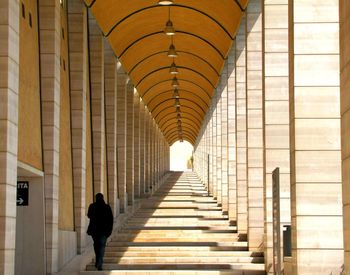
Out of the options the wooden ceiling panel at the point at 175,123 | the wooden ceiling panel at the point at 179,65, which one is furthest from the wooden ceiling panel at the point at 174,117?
the wooden ceiling panel at the point at 179,65

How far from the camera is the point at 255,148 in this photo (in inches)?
906

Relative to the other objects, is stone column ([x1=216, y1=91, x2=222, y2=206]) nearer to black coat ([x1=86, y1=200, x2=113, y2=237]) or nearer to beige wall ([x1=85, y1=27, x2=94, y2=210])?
beige wall ([x1=85, y1=27, x2=94, y2=210])

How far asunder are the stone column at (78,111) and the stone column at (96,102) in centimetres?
314

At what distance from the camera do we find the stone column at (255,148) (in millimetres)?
22938

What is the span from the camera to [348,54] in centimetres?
1025

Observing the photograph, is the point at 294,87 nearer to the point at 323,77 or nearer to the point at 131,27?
the point at 323,77

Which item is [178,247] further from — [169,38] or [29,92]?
[169,38]

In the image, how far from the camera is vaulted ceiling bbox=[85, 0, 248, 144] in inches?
1096

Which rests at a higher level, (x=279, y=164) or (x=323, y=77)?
(x=323, y=77)

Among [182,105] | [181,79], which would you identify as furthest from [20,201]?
[182,105]

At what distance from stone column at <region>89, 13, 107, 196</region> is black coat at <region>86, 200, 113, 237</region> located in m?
7.12

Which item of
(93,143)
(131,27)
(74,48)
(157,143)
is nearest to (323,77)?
(74,48)

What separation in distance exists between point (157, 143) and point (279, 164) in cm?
4733

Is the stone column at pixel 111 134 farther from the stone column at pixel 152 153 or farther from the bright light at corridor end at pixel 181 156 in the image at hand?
the bright light at corridor end at pixel 181 156
